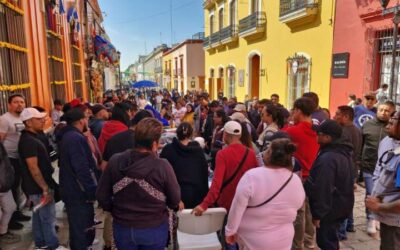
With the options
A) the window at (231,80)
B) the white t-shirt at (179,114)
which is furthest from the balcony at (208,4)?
the white t-shirt at (179,114)

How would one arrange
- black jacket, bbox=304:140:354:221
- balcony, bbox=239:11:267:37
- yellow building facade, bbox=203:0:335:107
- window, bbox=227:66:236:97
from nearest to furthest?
black jacket, bbox=304:140:354:221 < yellow building facade, bbox=203:0:335:107 < balcony, bbox=239:11:267:37 < window, bbox=227:66:236:97

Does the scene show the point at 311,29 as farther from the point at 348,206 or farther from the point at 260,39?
the point at 348,206

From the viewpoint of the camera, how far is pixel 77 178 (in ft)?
9.89

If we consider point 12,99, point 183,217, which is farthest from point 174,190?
point 12,99

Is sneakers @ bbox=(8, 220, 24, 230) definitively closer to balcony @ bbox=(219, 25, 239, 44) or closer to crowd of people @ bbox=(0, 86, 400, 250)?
crowd of people @ bbox=(0, 86, 400, 250)

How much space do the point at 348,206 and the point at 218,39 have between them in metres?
16.6

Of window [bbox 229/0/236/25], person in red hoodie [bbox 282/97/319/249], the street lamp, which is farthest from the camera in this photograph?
window [bbox 229/0/236/25]

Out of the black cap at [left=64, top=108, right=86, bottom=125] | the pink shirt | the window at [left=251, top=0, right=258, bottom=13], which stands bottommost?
the pink shirt

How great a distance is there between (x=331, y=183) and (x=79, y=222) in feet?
8.37

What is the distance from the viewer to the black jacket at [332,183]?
2.74 m

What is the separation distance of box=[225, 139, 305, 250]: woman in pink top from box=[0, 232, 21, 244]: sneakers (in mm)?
3011

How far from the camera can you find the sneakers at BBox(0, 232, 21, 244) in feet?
12.2

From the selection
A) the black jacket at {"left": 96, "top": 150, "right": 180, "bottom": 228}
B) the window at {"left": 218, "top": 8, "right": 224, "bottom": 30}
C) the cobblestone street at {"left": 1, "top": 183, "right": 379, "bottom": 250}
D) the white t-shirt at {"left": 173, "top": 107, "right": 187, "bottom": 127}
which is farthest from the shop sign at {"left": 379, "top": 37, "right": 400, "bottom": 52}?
the window at {"left": 218, "top": 8, "right": 224, "bottom": 30}

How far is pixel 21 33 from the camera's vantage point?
539 centimetres
